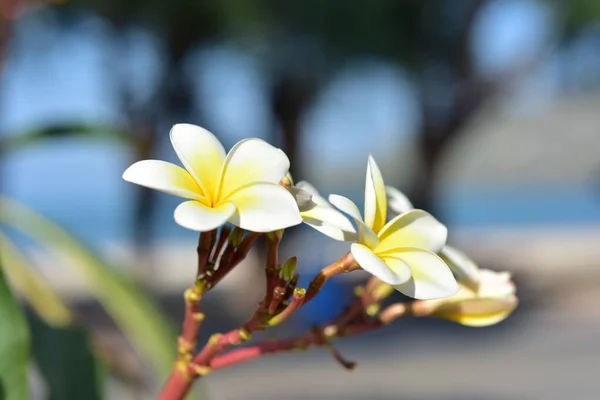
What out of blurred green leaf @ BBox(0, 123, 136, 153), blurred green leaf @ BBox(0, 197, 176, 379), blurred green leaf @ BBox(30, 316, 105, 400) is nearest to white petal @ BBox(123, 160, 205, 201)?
blurred green leaf @ BBox(30, 316, 105, 400)

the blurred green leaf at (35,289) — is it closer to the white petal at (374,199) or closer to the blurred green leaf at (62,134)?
the blurred green leaf at (62,134)

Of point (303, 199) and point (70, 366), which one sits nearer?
point (303, 199)

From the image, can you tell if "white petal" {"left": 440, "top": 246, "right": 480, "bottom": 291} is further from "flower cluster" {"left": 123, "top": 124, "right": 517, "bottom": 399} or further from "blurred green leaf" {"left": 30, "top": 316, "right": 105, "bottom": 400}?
"blurred green leaf" {"left": 30, "top": 316, "right": 105, "bottom": 400}

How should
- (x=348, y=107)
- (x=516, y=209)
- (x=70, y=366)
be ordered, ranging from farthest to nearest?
(x=516, y=209) → (x=348, y=107) → (x=70, y=366)

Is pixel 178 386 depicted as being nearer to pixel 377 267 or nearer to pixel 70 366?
pixel 377 267

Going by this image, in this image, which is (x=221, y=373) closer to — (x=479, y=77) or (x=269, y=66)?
(x=269, y=66)

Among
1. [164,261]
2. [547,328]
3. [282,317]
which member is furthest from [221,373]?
[164,261]

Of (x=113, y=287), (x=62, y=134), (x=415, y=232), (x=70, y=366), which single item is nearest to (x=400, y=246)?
(x=415, y=232)
